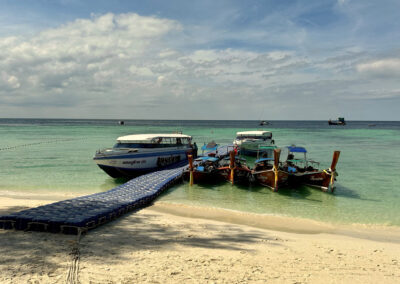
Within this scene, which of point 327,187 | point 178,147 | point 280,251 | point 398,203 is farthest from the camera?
point 178,147

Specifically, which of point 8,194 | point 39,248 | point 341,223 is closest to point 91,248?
point 39,248

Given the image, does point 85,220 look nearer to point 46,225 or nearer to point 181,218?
point 46,225

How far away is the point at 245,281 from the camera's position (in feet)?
23.1

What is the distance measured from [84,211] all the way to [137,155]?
1037 cm

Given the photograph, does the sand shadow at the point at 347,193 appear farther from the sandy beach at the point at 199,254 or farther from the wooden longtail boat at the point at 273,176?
the sandy beach at the point at 199,254

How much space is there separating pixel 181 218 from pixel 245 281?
20.8ft

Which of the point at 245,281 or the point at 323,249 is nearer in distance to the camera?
the point at 245,281

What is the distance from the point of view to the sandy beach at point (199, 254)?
7156mm

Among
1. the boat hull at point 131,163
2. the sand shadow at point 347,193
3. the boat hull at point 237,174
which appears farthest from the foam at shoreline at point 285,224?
the boat hull at point 131,163

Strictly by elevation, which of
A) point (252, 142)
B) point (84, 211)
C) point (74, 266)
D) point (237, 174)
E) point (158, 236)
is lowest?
point (158, 236)

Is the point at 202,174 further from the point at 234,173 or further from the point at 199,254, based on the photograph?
the point at 199,254

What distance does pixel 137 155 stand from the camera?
2164 cm

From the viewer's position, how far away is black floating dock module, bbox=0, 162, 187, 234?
31.7 feet

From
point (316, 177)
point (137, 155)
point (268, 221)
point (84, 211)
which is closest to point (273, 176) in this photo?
point (316, 177)
